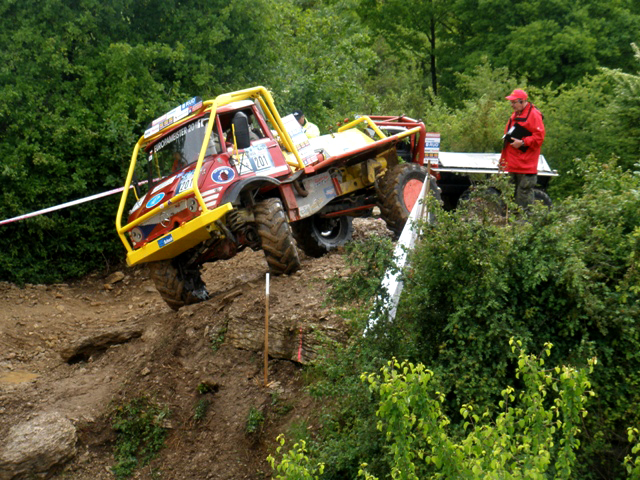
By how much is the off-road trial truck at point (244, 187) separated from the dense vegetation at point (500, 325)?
8.21ft

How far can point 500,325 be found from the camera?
266 inches

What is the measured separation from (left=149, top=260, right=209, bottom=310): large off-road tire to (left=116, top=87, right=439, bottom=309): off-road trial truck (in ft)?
0.05

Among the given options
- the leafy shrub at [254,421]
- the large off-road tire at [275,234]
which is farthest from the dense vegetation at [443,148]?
the large off-road tire at [275,234]

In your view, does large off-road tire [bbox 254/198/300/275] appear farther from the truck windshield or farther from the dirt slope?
the truck windshield

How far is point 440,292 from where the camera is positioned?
720cm

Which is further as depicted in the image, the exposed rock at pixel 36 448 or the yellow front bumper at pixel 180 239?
the yellow front bumper at pixel 180 239

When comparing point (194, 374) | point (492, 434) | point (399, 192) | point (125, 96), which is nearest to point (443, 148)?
point (399, 192)

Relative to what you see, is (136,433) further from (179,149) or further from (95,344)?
(179,149)

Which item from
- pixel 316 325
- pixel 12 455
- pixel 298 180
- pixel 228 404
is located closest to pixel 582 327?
pixel 316 325

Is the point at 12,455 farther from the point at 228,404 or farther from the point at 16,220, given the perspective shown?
the point at 16,220

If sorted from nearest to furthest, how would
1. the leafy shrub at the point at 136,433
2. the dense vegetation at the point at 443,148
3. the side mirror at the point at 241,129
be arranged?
the dense vegetation at the point at 443,148, the leafy shrub at the point at 136,433, the side mirror at the point at 241,129

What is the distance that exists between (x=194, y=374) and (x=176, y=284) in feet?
4.19

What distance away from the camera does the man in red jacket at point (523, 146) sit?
11016mm

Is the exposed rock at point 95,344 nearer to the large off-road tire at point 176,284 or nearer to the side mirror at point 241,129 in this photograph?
the large off-road tire at point 176,284
